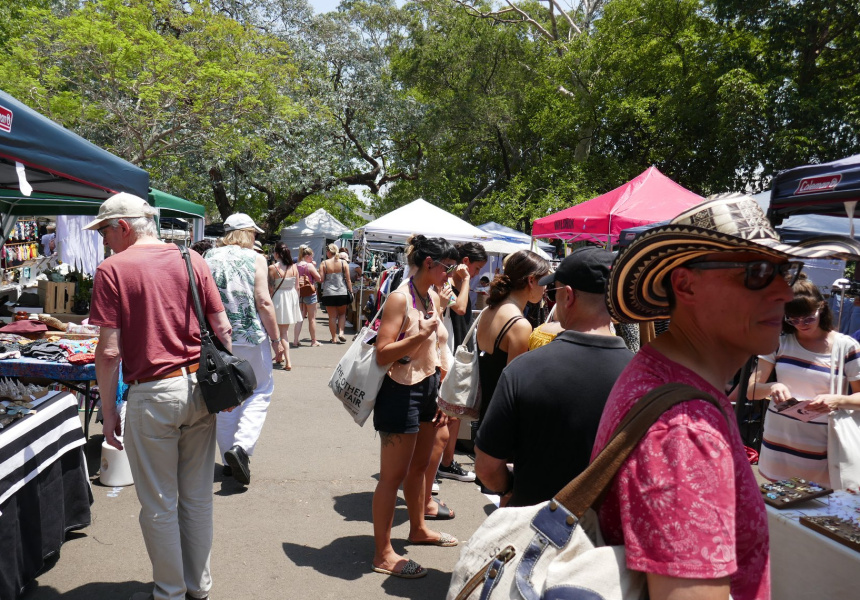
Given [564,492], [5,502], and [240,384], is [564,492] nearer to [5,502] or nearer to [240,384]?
[240,384]

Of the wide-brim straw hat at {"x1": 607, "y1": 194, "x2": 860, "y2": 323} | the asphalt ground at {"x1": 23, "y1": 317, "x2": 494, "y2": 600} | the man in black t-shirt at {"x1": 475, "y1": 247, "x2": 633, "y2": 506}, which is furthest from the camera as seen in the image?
the asphalt ground at {"x1": 23, "y1": 317, "x2": 494, "y2": 600}

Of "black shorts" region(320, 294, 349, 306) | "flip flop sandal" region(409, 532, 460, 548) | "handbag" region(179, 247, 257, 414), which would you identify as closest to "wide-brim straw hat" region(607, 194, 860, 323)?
"handbag" region(179, 247, 257, 414)

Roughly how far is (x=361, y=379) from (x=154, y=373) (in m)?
1.11

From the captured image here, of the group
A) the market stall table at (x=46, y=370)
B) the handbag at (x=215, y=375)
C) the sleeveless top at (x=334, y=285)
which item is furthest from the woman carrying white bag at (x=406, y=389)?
the sleeveless top at (x=334, y=285)

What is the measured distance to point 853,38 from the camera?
1681 cm

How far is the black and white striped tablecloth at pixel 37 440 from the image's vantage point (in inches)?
130

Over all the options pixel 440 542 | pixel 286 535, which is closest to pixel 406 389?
pixel 440 542

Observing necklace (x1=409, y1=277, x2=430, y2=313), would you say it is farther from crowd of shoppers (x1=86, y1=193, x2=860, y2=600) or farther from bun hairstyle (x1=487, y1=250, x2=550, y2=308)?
bun hairstyle (x1=487, y1=250, x2=550, y2=308)

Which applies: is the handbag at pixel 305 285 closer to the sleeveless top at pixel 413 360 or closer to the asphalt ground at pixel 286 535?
the asphalt ground at pixel 286 535

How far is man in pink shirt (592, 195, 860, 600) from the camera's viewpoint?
1.09m

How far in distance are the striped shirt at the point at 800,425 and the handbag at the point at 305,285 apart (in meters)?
10.9

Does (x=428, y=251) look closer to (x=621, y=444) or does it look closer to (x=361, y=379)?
(x=361, y=379)

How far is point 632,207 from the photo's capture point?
905 centimetres

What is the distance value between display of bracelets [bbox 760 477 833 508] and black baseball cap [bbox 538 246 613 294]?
127 centimetres
